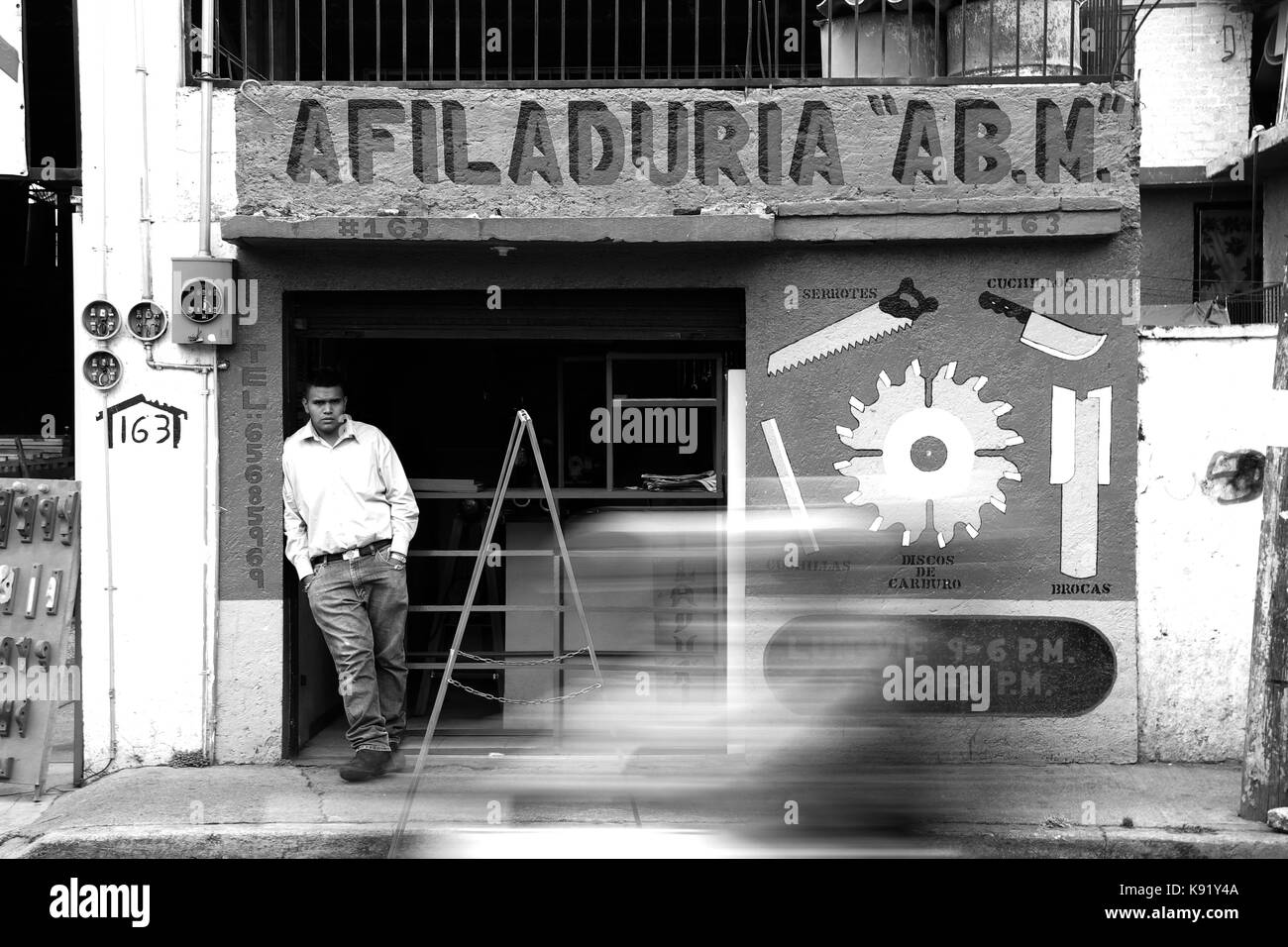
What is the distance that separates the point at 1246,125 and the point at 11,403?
447 inches

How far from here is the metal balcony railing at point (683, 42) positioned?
7.21m

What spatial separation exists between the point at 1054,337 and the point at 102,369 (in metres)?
5.24

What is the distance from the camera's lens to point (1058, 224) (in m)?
6.94

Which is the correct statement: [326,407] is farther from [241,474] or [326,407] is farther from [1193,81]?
[1193,81]

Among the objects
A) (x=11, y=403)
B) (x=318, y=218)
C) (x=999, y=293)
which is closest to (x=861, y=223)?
(x=999, y=293)

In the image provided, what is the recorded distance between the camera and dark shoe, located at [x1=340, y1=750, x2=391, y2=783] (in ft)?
22.0

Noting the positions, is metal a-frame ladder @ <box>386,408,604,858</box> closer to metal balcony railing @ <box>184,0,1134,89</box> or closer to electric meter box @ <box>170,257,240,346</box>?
electric meter box @ <box>170,257,240,346</box>

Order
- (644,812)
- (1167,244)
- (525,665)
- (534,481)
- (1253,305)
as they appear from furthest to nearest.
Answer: (1167,244)
(1253,305)
(534,481)
(525,665)
(644,812)

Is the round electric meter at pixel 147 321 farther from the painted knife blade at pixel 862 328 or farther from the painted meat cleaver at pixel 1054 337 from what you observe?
the painted meat cleaver at pixel 1054 337

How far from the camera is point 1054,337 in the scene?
23.3 ft

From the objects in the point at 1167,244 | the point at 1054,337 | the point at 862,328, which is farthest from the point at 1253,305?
the point at 862,328

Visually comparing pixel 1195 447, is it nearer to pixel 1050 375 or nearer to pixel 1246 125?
→ pixel 1050 375

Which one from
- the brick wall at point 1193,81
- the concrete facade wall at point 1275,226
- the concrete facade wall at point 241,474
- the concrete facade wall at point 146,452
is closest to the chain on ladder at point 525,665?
the concrete facade wall at point 241,474

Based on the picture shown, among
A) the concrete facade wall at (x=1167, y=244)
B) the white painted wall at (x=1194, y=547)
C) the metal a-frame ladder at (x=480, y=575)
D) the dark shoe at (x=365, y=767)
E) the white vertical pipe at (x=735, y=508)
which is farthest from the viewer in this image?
the concrete facade wall at (x=1167, y=244)
